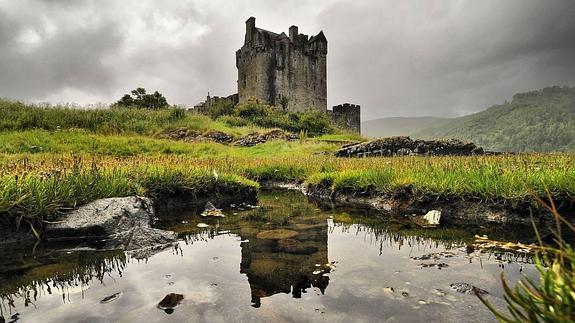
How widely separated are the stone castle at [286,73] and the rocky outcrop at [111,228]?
192ft

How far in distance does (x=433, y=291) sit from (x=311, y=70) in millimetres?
72267

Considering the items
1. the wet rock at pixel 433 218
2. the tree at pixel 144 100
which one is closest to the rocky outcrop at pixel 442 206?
the wet rock at pixel 433 218

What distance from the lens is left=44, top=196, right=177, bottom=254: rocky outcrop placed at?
19.5 ft

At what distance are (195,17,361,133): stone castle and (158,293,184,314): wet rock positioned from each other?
203 ft

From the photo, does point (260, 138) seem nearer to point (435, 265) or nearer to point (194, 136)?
point (194, 136)

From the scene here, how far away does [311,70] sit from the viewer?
2889 inches

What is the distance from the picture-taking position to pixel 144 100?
192 ft

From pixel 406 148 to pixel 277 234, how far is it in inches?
839

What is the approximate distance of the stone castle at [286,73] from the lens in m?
67.2

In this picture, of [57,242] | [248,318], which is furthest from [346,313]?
[57,242]

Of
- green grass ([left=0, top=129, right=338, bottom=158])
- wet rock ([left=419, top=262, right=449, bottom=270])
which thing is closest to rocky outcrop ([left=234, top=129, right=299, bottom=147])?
green grass ([left=0, top=129, right=338, bottom=158])

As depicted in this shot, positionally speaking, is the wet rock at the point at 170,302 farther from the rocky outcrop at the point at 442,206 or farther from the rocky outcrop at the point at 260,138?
the rocky outcrop at the point at 260,138

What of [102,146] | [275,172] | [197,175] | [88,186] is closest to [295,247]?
[88,186]

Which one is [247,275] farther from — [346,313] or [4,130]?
[4,130]
